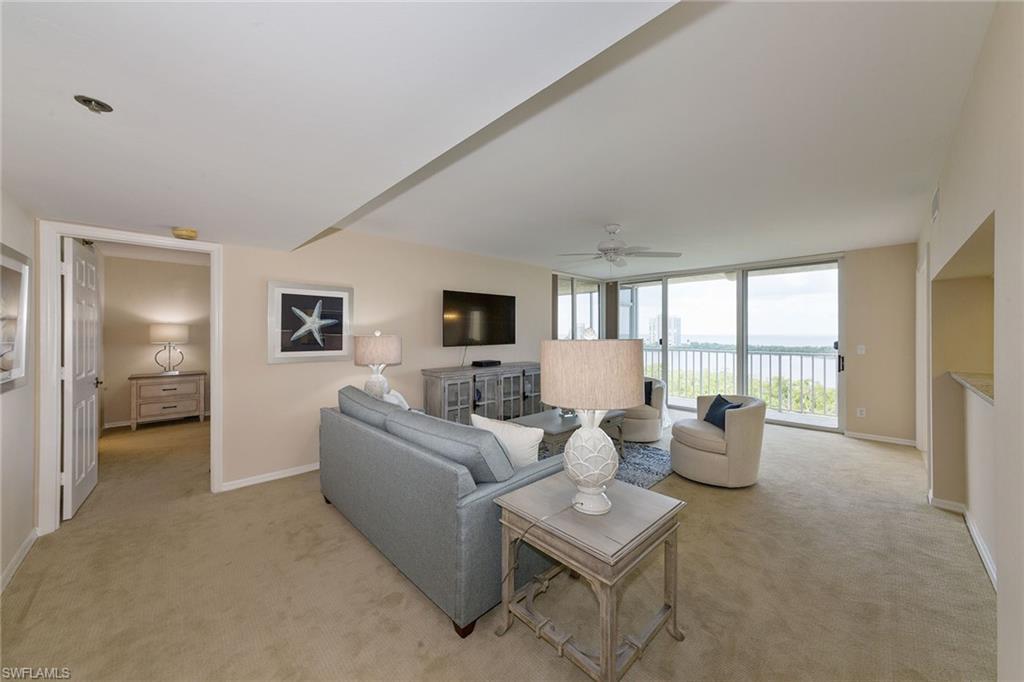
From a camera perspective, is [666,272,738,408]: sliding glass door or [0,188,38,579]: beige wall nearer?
[0,188,38,579]: beige wall

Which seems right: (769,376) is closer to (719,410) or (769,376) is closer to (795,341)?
(795,341)

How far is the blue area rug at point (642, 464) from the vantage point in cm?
332

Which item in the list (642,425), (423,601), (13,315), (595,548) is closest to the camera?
(595,548)

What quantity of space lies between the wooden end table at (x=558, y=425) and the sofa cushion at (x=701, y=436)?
565 millimetres

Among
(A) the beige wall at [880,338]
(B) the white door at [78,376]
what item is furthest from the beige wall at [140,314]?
(A) the beige wall at [880,338]

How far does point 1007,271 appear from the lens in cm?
111

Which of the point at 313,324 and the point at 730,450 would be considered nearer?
the point at 730,450

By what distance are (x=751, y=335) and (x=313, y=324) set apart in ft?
19.2

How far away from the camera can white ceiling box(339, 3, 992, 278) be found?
1354mm

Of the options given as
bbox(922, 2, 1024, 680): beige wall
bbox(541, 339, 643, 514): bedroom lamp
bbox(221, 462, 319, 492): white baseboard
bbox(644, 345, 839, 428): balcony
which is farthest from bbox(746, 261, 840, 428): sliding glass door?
bbox(221, 462, 319, 492): white baseboard

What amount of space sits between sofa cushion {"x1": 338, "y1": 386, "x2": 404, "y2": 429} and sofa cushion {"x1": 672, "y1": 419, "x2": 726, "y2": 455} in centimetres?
250

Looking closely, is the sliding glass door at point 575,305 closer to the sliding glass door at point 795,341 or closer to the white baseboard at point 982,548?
the sliding glass door at point 795,341

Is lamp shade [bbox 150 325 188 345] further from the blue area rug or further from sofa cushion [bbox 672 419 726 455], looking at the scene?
sofa cushion [bbox 672 419 726 455]

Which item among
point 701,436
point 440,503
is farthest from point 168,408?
point 701,436
